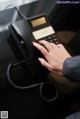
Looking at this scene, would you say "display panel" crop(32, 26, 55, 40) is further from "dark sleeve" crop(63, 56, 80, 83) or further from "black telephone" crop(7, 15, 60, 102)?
"dark sleeve" crop(63, 56, 80, 83)

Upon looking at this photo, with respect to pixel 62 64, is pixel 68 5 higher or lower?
higher

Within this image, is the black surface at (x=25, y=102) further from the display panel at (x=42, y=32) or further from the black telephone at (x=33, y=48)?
the display panel at (x=42, y=32)

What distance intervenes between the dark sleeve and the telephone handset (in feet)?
0.24

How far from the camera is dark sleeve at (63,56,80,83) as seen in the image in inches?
26.5

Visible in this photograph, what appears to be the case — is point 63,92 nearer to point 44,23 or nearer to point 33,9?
point 44,23

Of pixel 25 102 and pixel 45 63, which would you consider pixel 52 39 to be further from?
pixel 25 102

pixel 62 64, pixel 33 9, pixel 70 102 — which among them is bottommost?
pixel 70 102

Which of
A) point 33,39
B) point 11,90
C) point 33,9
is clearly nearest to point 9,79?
point 11,90

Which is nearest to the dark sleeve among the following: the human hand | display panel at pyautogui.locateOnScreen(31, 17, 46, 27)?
the human hand

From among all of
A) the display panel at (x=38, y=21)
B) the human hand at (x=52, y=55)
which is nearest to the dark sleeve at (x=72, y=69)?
the human hand at (x=52, y=55)

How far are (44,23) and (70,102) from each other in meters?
0.26

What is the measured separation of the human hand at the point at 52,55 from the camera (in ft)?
2.37

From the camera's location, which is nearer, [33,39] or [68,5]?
[33,39]

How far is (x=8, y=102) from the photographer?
2.34 ft
